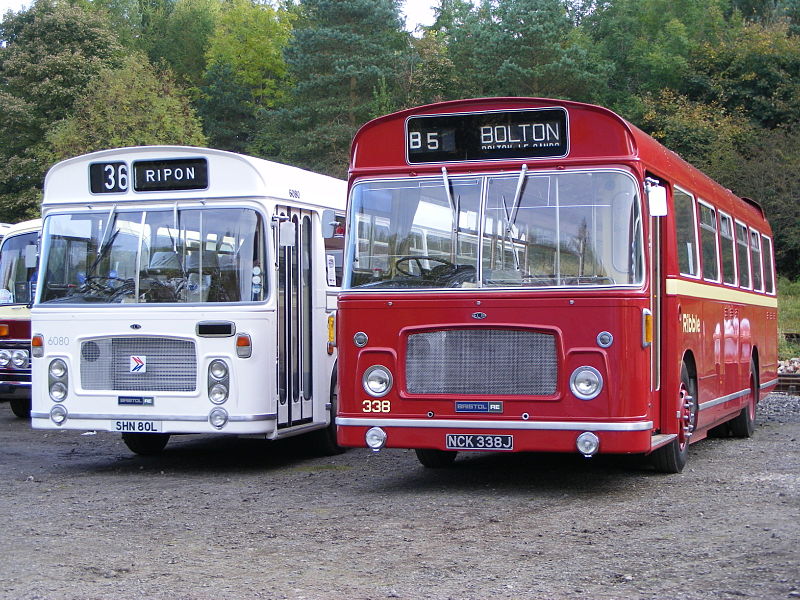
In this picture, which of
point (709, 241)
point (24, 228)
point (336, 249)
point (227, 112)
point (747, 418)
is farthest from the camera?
point (227, 112)

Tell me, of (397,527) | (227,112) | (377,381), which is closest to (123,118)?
(227,112)

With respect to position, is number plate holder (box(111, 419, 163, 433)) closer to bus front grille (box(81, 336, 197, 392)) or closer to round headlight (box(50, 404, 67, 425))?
bus front grille (box(81, 336, 197, 392))

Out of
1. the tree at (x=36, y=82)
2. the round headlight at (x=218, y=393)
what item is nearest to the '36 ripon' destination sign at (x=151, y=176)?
the round headlight at (x=218, y=393)

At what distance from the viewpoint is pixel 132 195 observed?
12.0 m

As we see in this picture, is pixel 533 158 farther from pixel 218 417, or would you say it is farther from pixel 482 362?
pixel 218 417

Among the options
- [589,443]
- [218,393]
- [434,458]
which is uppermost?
[218,393]

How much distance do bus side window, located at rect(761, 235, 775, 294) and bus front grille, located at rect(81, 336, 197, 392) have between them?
372 inches

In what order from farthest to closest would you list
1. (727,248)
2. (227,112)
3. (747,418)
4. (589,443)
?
(227,112) < (747,418) < (727,248) < (589,443)

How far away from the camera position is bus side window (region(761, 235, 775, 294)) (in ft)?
57.2

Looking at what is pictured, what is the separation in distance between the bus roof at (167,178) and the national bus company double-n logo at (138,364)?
1.63m

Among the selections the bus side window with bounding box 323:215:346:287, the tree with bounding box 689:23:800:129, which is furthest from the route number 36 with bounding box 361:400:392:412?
the tree with bounding box 689:23:800:129

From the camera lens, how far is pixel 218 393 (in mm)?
11477

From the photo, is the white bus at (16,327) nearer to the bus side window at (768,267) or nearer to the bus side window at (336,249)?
the bus side window at (336,249)

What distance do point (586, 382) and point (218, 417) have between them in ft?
12.7
